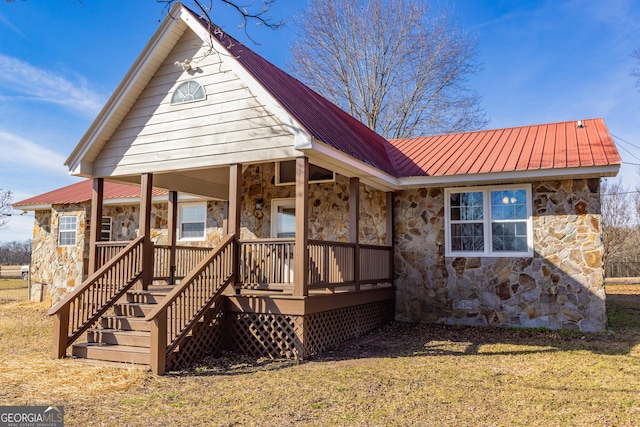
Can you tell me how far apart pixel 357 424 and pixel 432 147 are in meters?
9.23

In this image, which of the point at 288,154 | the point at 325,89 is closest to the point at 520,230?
the point at 288,154

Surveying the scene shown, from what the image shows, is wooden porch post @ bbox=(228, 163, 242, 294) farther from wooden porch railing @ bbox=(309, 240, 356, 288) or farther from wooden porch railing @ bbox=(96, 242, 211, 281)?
wooden porch railing @ bbox=(96, 242, 211, 281)

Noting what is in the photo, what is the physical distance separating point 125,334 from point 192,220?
6416 millimetres

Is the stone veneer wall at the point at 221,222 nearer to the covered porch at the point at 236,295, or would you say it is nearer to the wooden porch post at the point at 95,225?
the covered porch at the point at 236,295

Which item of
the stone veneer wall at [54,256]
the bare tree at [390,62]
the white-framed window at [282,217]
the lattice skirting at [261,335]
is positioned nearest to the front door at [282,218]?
the white-framed window at [282,217]

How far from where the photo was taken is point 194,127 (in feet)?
28.3

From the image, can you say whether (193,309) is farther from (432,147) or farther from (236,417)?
(432,147)

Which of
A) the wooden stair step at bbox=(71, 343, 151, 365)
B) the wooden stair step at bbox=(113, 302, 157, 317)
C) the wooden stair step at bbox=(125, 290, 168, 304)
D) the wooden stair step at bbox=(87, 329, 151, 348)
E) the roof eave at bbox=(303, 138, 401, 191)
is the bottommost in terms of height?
the wooden stair step at bbox=(71, 343, 151, 365)

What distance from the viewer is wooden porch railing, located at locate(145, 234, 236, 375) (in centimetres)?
648

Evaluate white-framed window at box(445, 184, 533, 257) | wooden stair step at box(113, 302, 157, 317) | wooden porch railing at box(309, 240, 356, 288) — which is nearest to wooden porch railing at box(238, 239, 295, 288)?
wooden porch railing at box(309, 240, 356, 288)

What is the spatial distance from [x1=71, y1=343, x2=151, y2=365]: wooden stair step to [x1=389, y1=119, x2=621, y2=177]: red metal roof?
6.46m

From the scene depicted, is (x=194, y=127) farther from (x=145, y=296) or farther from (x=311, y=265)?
(x=311, y=265)

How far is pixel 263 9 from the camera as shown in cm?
578

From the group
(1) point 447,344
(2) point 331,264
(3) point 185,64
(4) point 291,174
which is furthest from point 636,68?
(3) point 185,64
